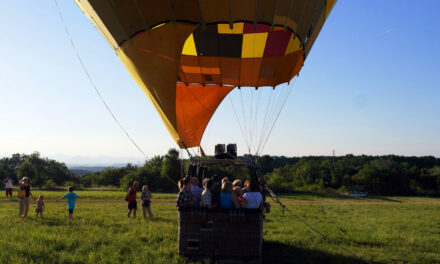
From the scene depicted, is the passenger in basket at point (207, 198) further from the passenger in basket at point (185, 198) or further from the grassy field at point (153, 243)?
the grassy field at point (153, 243)

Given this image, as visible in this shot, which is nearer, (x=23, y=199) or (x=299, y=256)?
(x=299, y=256)

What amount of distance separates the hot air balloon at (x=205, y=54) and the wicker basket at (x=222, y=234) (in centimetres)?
1

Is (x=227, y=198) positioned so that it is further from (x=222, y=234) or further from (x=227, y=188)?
(x=222, y=234)

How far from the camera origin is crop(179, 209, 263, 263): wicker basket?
200 inches

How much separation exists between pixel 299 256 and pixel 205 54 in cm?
652

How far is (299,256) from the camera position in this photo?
6.06m

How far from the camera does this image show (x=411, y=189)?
44.8 meters

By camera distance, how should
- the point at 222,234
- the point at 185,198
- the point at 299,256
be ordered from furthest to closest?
the point at 299,256 → the point at 185,198 → the point at 222,234

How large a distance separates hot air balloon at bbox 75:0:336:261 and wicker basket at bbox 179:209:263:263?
1 cm

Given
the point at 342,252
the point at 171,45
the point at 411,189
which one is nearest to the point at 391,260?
the point at 342,252

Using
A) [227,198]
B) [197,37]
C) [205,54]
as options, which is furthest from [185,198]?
[205,54]

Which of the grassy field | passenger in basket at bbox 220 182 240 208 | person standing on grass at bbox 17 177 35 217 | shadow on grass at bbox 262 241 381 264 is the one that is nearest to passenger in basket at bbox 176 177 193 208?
passenger in basket at bbox 220 182 240 208

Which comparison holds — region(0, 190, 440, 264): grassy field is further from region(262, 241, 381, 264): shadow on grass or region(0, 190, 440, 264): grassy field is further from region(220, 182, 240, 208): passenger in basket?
region(220, 182, 240, 208): passenger in basket

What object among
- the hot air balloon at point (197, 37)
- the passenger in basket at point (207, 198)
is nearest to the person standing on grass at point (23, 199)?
the hot air balloon at point (197, 37)
